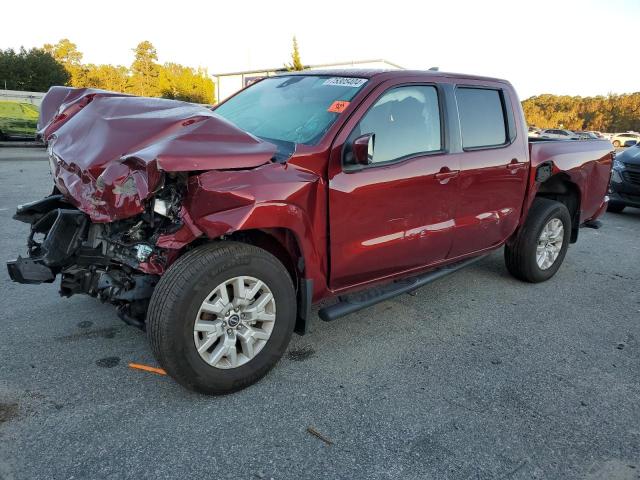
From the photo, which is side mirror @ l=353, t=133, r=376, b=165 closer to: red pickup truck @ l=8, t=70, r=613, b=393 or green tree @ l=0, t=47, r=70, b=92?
red pickup truck @ l=8, t=70, r=613, b=393

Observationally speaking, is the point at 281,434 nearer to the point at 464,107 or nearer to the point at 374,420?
the point at 374,420

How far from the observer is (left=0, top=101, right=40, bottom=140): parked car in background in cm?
1795

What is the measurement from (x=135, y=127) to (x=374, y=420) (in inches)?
83.2

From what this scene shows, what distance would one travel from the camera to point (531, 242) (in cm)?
475

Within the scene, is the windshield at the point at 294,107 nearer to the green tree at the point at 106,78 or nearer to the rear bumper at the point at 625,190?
the rear bumper at the point at 625,190

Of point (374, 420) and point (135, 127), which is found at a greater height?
point (135, 127)

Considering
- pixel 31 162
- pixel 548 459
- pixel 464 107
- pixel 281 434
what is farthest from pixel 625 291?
pixel 31 162

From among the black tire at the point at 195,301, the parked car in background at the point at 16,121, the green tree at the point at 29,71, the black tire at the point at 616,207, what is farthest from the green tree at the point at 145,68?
the black tire at the point at 195,301

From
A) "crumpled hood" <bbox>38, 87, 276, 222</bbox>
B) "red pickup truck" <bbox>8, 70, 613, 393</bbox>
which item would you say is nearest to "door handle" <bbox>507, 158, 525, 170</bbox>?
"red pickup truck" <bbox>8, 70, 613, 393</bbox>

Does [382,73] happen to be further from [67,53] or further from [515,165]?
[67,53]

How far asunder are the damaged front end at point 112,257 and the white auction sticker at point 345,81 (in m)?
1.48

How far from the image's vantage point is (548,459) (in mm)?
2430

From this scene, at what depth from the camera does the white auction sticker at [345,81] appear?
337 centimetres

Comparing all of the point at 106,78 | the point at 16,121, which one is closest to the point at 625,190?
the point at 16,121
